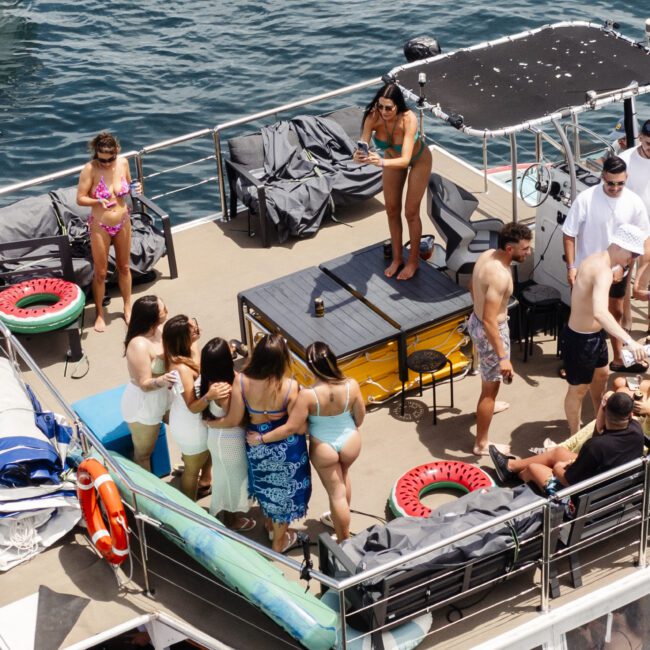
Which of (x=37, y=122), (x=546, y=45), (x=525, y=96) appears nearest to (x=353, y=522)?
(x=525, y=96)

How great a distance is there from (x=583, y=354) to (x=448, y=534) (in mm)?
2176

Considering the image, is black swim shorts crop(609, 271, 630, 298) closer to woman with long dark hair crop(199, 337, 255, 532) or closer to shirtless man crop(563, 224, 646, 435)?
shirtless man crop(563, 224, 646, 435)

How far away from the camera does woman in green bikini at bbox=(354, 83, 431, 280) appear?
9211 mm

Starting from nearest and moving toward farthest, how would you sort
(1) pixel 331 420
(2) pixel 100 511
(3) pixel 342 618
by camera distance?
(3) pixel 342 618
(1) pixel 331 420
(2) pixel 100 511

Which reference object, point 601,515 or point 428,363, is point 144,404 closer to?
point 428,363

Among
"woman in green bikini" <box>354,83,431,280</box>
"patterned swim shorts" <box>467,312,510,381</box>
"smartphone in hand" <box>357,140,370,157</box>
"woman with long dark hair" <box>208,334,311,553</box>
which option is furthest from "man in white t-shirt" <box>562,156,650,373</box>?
"woman with long dark hair" <box>208,334,311,553</box>

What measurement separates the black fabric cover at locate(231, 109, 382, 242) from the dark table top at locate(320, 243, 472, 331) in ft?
4.96

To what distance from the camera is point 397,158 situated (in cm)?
945

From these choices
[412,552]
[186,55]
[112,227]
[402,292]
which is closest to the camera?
[412,552]

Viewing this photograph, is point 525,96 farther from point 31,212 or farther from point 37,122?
point 37,122

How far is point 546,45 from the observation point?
11.1 m

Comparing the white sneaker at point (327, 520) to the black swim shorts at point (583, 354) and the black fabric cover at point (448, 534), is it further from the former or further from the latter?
the black swim shorts at point (583, 354)

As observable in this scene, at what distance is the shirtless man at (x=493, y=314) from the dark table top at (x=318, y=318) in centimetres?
99

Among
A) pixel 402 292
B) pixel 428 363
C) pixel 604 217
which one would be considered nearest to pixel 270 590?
pixel 428 363
